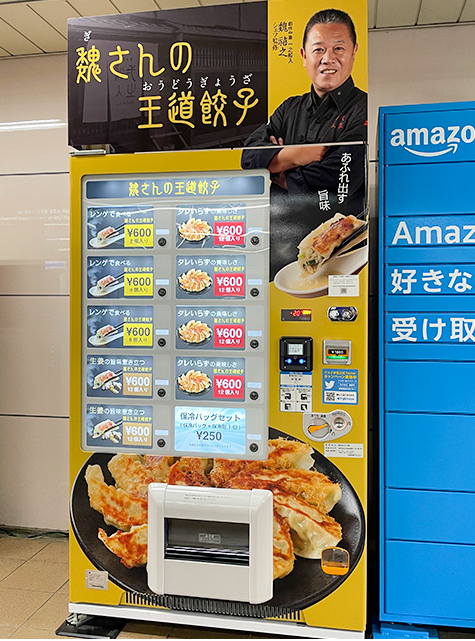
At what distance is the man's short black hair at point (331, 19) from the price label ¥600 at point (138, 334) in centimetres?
139

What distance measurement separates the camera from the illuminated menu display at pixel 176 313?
2.26 metres

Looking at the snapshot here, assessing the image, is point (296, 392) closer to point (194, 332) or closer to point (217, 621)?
point (194, 332)

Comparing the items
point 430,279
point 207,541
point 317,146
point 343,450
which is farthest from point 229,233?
point 207,541

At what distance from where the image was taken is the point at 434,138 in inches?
93.1

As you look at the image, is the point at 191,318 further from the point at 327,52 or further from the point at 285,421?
the point at 327,52

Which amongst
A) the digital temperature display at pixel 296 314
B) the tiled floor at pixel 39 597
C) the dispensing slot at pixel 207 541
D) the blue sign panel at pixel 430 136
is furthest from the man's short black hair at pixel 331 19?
the tiled floor at pixel 39 597

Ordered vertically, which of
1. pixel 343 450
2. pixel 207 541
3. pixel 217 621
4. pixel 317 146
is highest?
pixel 317 146

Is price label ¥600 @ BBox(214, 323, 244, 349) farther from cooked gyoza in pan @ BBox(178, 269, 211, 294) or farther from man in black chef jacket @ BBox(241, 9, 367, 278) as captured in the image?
man in black chef jacket @ BBox(241, 9, 367, 278)

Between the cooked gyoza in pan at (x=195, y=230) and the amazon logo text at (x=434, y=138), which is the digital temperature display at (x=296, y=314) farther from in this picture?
the amazon logo text at (x=434, y=138)

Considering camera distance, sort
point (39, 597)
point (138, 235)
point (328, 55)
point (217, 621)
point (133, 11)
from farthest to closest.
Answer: point (133, 11) → point (39, 597) → point (138, 235) → point (217, 621) → point (328, 55)

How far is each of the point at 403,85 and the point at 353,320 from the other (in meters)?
1.70

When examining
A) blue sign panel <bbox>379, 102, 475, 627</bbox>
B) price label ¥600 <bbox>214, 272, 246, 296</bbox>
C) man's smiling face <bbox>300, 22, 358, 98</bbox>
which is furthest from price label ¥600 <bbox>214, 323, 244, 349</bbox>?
man's smiling face <bbox>300, 22, 358, 98</bbox>

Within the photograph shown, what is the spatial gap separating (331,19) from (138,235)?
122 cm

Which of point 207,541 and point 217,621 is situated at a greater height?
point 207,541
